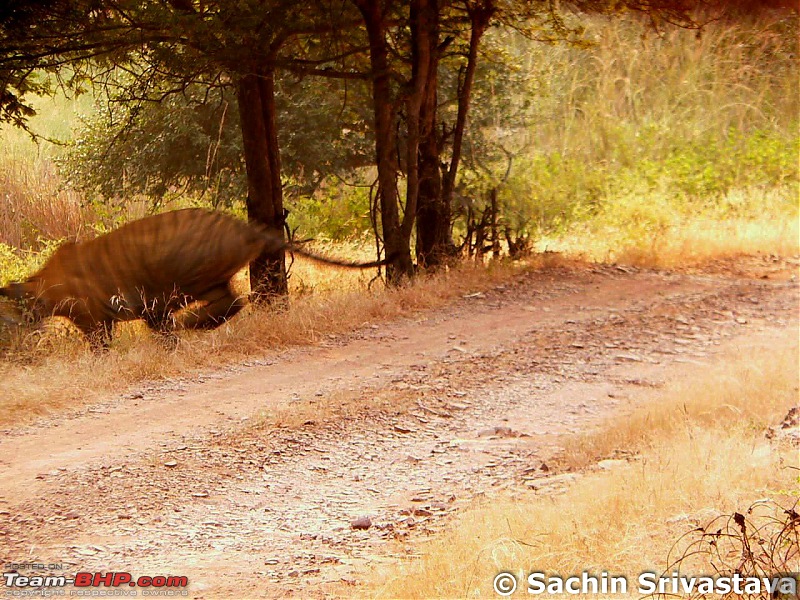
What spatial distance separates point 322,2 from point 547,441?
15.0ft

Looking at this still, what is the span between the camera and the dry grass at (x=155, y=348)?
5730mm

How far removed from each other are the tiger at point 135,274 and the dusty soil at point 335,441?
84 cm

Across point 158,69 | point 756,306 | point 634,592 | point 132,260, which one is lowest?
point 756,306

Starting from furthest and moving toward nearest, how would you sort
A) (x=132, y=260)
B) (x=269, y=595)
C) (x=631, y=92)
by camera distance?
(x=631, y=92)
(x=132, y=260)
(x=269, y=595)

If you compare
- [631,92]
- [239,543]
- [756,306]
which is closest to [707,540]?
[239,543]

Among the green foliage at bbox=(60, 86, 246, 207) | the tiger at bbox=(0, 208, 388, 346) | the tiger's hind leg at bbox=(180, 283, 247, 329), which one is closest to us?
the tiger at bbox=(0, 208, 388, 346)

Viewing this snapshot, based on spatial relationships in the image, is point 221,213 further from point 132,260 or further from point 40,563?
point 40,563

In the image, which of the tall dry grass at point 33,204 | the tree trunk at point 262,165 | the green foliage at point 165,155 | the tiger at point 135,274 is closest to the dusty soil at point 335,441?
the tiger at point 135,274

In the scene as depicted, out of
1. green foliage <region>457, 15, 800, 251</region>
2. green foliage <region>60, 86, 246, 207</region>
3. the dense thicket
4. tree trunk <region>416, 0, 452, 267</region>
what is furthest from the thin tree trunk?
green foliage <region>60, 86, 246, 207</region>

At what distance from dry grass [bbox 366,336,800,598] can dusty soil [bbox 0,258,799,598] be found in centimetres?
23

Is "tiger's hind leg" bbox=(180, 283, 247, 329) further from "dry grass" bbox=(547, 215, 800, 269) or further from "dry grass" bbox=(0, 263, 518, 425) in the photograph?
"dry grass" bbox=(547, 215, 800, 269)

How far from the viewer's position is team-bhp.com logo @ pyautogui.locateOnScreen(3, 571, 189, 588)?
3355mm

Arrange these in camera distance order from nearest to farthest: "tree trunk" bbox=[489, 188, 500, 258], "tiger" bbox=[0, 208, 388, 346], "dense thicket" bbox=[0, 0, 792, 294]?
"tiger" bbox=[0, 208, 388, 346], "dense thicket" bbox=[0, 0, 792, 294], "tree trunk" bbox=[489, 188, 500, 258]

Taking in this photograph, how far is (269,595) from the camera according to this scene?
10.9ft
